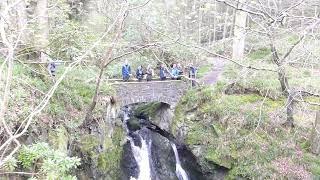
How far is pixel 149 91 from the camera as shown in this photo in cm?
1634

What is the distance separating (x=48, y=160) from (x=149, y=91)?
9.24 metres

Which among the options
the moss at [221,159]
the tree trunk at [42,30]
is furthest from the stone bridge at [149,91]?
the tree trunk at [42,30]

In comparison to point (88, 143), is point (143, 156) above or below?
below

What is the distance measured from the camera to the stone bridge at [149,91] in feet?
51.8

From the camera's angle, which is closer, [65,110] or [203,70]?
[65,110]

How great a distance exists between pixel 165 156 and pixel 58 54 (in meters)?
6.87

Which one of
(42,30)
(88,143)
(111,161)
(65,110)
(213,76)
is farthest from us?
(213,76)

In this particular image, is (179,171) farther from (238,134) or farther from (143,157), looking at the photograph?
(238,134)

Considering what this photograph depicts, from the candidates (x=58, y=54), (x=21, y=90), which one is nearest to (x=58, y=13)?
(x=58, y=54)

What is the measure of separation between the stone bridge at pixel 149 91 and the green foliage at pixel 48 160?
7405mm

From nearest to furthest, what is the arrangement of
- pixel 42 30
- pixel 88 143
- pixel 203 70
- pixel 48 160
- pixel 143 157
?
pixel 48 160, pixel 42 30, pixel 88 143, pixel 143 157, pixel 203 70

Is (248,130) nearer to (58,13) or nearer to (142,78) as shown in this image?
(142,78)

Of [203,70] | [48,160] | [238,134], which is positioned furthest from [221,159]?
[203,70]

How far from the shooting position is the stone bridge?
1578cm
